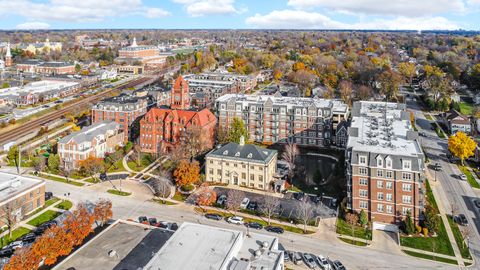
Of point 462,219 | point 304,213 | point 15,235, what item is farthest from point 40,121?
point 462,219

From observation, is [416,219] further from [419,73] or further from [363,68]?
[419,73]

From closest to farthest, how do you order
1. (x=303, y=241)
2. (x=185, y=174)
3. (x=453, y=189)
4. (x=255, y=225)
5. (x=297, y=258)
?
(x=297, y=258) < (x=303, y=241) < (x=255, y=225) < (x=185, y=174) < (x=453, y=189)

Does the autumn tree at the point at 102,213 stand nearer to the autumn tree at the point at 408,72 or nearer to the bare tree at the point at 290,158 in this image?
the bare tree at the point at 290,158

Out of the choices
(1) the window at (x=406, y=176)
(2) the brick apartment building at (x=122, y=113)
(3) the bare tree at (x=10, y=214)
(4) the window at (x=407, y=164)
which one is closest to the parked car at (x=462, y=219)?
(1) the window at (x=406, y=176)

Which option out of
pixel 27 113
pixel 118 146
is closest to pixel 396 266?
pixel 118 146

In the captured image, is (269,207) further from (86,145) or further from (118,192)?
(86,145)

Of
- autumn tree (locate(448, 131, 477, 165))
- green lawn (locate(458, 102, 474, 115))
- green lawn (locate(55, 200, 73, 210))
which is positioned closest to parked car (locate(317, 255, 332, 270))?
green lawn (locate(55, 200, 73, 210))

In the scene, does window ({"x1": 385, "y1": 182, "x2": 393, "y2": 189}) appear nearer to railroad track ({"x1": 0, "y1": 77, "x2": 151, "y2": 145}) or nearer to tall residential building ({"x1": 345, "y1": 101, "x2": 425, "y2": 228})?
tall residential building ({"x1": 345, "y1": 101, "x2": 425, "y2": 228})
